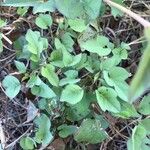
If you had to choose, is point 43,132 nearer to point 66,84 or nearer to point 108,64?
point 66,84

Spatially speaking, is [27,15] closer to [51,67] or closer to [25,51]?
[25,51]

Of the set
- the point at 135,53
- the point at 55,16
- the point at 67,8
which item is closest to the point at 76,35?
the point at 55,16

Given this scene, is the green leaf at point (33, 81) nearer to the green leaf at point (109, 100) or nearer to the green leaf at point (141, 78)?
the green leaf at point (109, 100)

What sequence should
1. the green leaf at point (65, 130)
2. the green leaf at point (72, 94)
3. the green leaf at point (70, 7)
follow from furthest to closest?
the green leaf at point (65, 130)
the green leaf at point (72, 94)
the green leaf at point (70, 7)

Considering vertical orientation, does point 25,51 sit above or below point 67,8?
below

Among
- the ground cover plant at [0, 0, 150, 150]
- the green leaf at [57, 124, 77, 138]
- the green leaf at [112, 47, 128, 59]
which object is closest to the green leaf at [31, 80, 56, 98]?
the ground cover plant at [0, 0, 150, 150]

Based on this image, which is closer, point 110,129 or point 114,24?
point 110,129

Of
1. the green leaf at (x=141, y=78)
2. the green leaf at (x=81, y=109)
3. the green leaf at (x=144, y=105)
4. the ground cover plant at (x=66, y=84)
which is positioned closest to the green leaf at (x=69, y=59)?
the ground cover plant at (x=66, y=84)
